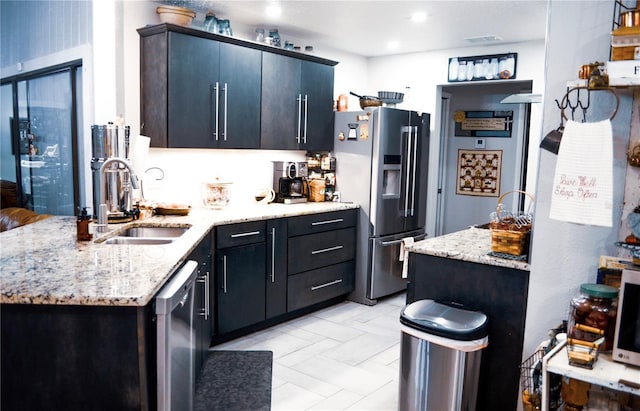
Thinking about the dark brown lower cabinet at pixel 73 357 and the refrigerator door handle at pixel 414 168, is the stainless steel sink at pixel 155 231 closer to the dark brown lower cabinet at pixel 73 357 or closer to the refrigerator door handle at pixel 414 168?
the dark brown lower cabinet at pixel 73 357

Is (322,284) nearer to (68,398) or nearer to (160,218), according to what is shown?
(160,218)

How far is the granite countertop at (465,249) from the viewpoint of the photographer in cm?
244

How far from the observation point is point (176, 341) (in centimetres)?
203

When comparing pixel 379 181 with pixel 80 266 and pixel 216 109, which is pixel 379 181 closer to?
pixel 216 109

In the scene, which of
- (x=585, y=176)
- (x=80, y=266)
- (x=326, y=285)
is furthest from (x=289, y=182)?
(x=585, y=176)

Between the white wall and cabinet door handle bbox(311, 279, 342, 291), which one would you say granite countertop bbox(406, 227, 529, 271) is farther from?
cabinet door handle bbox(311, 279, 342, 291)

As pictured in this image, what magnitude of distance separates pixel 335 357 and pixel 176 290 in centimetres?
187

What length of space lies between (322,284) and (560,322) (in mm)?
2434

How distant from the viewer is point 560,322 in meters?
2.31

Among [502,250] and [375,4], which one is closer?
[502,250]

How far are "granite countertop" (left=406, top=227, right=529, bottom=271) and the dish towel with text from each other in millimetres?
598

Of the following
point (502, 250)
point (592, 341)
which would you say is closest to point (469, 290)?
point (502, 250)

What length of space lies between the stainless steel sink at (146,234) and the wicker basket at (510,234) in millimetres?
1724

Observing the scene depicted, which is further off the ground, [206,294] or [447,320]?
[447,320]
